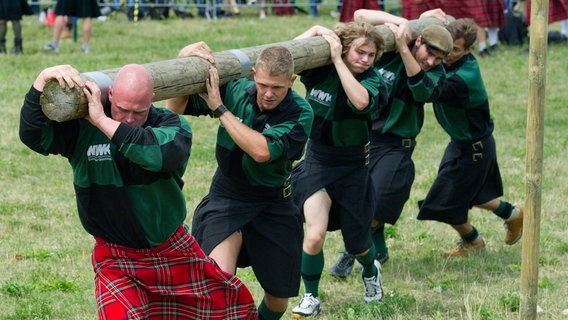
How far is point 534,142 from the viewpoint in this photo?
474 centimetres

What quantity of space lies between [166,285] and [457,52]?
128 inches

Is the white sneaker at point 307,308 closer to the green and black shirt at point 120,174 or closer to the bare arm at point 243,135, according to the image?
the bare arm at point 243,135

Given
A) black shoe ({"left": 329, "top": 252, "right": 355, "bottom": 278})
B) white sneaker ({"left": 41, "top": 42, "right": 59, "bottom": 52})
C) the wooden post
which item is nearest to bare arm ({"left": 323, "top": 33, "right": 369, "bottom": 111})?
the wooden post

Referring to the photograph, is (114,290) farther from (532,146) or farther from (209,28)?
(209,28)

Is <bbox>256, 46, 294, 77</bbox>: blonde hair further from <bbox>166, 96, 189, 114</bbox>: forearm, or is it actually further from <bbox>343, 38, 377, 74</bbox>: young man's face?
<bbox>343, 38, 377, 74</bbox>: young man's face

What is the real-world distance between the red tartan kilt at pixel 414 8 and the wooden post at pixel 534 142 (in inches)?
447

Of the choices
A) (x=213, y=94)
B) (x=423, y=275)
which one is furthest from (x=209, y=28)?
(x=213, y=94)

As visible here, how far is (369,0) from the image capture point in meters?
17.3

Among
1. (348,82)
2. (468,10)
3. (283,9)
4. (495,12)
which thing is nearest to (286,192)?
(348,82)

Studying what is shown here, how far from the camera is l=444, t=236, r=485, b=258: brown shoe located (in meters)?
7.85

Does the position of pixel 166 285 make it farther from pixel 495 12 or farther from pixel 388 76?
pixel 495 12

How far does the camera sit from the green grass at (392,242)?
6324 millimetres

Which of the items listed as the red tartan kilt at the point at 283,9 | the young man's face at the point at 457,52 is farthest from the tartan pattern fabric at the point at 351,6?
the young man's face at the point at 457,52

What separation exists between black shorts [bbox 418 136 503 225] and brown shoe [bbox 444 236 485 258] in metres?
0.23
